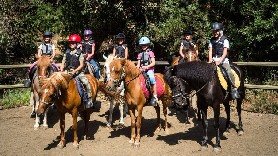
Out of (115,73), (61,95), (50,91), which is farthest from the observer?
(61,95)

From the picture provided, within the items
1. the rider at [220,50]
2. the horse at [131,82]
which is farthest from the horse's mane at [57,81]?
the rider at [220,50]

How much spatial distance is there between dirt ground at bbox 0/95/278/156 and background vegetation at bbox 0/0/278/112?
3948 mm

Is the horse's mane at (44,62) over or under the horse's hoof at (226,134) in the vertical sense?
over

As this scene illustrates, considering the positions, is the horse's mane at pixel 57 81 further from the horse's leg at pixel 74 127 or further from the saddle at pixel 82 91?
the horse's leg at pixel 74 127

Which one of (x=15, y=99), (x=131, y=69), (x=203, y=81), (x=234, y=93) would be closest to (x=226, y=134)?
(x=234, y=93)

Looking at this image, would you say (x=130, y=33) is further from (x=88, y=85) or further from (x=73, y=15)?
(x=88, y=85)

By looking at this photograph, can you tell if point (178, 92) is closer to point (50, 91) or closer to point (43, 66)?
point (50, 91)

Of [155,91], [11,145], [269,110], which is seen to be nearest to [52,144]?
[11,145]

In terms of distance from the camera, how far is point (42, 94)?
22.8 ft

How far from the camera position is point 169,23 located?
14461mm

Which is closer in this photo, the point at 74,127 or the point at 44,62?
the point at 74,127

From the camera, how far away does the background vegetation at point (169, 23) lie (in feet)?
43.1

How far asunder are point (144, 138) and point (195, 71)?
8.38 feet

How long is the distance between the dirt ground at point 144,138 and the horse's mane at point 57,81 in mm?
1676
